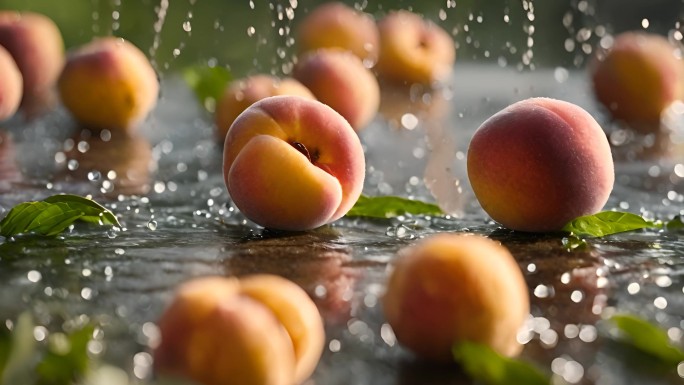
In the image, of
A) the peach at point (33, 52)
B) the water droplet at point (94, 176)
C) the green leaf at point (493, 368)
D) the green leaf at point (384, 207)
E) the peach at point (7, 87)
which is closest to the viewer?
the green leaf at point (493, 368)

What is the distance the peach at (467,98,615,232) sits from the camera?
1146mm

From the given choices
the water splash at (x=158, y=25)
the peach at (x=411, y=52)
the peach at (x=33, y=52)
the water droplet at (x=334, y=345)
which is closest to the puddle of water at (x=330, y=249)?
the water droplet at (x=334, y=345)

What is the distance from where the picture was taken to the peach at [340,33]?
8.27ft

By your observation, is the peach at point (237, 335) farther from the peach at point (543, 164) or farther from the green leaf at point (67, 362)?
the peach at point (543, 164)

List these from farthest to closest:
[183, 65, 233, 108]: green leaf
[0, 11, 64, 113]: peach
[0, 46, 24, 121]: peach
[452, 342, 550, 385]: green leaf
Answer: [0, 11, 64, 113]: peach < [183, 65, 233, 108]: green leaf < [0, 46, 24, 121]: peach < [452, 342, 550, 385]: green leaf

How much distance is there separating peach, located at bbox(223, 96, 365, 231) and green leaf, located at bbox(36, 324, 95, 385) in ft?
1.45

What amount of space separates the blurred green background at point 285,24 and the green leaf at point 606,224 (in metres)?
1.58

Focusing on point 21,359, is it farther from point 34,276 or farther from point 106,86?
point 106,86

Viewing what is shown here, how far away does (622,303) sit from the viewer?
94 cm

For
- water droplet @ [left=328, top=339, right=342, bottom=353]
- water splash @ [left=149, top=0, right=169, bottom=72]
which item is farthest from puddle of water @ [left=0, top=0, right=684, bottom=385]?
water splash @ [left=149, top=0, right=169, bottom=72]

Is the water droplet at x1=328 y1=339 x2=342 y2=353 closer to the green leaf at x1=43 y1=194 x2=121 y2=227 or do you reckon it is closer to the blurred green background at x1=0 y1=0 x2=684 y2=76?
the green leaf at x1=43 y1=194 x2=121 y2=227

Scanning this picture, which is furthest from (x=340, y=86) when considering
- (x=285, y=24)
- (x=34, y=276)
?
(x=285, y=24)

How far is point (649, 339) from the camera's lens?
80 cm

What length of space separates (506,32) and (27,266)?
2433 mm
